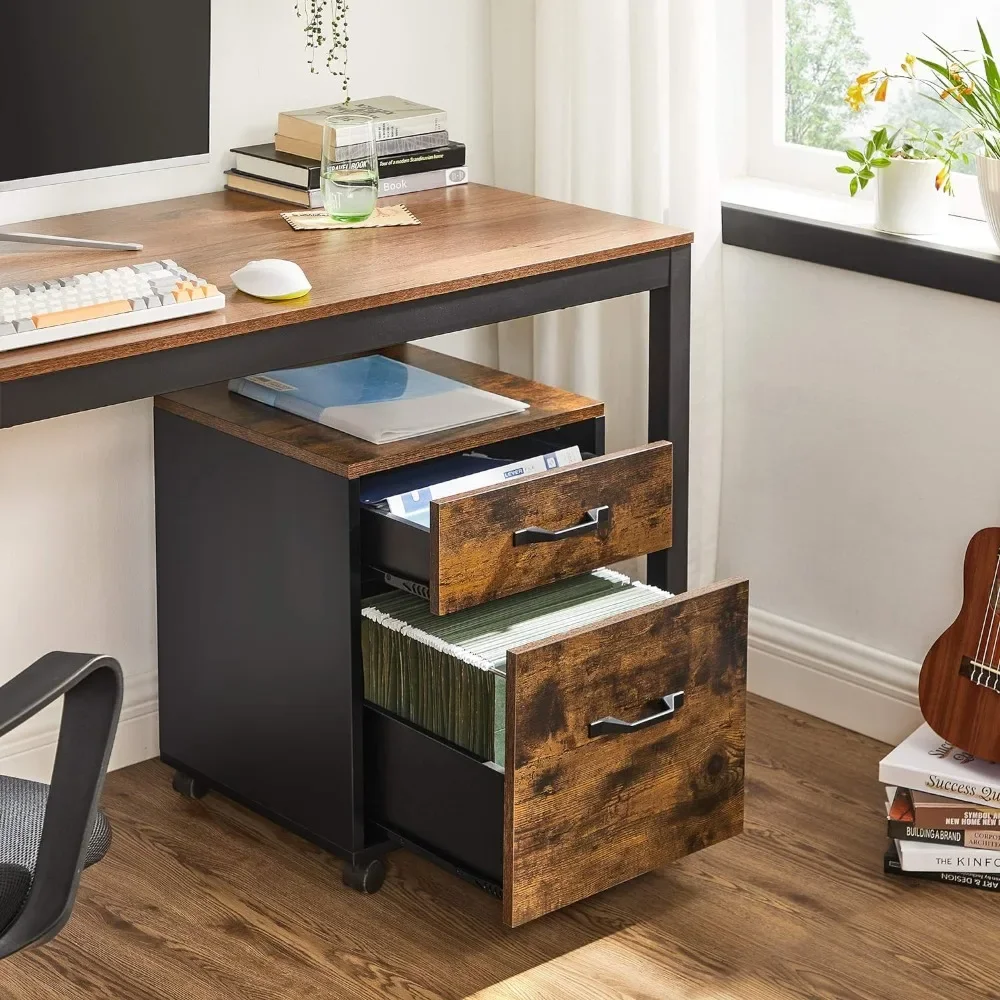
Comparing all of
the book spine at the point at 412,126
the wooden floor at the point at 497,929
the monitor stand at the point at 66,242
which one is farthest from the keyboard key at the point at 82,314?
the wooden floor at the point at 497,929

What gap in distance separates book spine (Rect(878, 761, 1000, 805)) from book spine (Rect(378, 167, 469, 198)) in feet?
3.41

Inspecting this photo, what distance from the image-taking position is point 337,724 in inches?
81.0

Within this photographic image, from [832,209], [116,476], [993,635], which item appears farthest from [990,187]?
[116,476]

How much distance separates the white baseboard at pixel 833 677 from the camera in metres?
2.47

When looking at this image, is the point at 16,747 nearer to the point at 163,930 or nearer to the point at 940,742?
the point at 163,930

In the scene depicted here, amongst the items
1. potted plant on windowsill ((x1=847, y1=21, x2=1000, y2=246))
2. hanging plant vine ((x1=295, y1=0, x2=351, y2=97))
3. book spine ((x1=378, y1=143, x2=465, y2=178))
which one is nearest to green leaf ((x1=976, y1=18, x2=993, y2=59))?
potted plant on windowsill ((x1=847, y1=21, x2=1000, y2=246))

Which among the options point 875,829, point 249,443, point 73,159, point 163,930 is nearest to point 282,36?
point 73,159

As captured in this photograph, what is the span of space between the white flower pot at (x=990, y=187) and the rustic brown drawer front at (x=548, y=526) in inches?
22.0

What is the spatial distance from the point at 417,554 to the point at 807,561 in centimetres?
87

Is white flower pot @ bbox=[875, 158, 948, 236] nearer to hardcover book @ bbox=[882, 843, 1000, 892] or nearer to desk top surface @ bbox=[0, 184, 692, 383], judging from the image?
desk top surface @ bbox=[0, 184, 692, 383]

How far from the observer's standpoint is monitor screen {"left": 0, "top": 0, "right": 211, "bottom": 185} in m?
1.93

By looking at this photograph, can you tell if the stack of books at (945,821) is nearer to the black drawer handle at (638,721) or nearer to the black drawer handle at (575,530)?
the black drawer handle at (638,721)

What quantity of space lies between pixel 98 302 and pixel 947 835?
1.24 m

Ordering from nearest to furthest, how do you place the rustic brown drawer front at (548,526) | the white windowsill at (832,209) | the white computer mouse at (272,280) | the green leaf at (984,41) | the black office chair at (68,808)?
the black office chair at (68,808)
the white computer mouse at (272,280)
the rustic brown drawer front at (548,526)
the green leaf at (984,41)
the white windowsill at (832,209)
